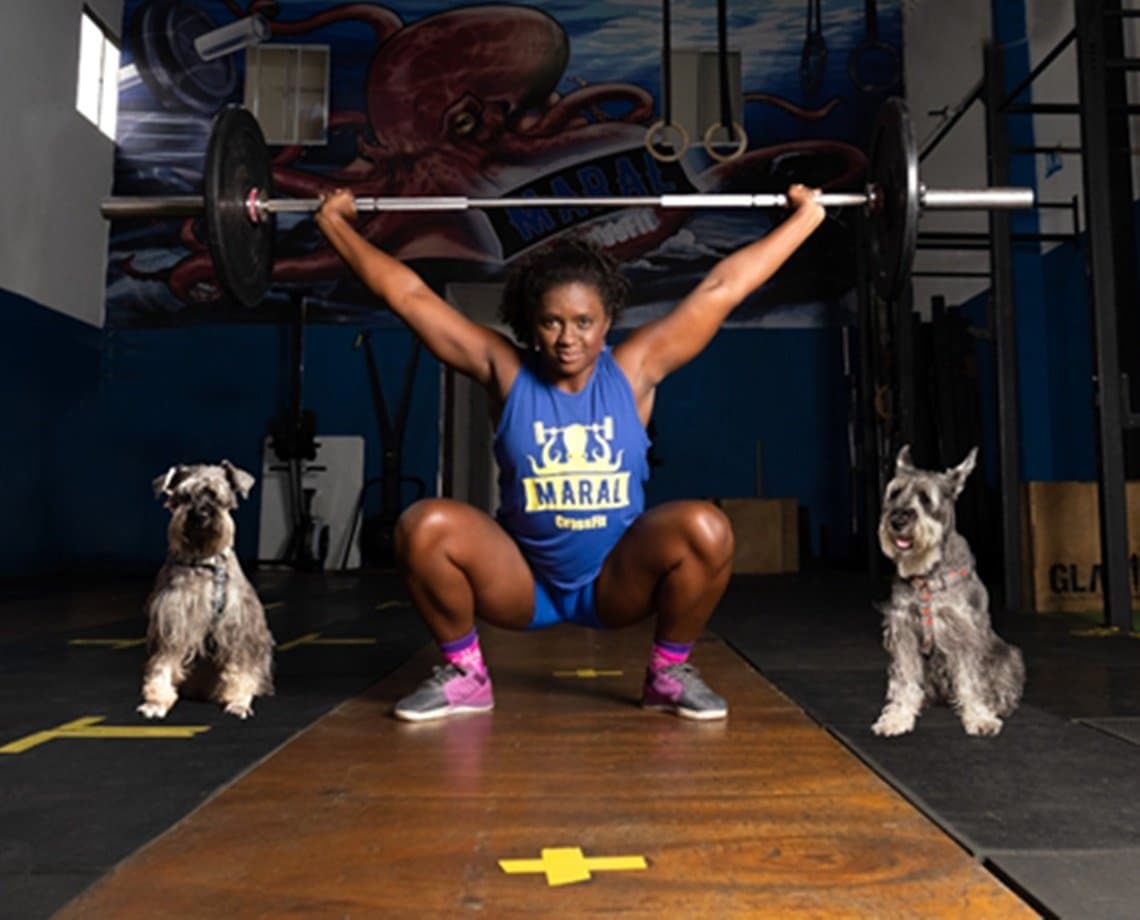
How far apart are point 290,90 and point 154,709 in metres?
6.25

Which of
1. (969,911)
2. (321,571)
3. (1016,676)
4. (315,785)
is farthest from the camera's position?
(321,571)

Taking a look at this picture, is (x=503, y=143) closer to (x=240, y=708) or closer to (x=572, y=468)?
(x=572, y=468)

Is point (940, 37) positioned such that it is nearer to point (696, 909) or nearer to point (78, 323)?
point (78, 323)

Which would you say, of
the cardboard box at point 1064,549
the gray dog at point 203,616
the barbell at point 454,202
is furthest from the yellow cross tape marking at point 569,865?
the cardboard box at point 1064,549

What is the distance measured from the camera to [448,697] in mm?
1754

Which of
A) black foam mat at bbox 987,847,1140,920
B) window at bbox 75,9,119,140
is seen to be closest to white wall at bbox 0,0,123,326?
window at bbox 75,9,119,140

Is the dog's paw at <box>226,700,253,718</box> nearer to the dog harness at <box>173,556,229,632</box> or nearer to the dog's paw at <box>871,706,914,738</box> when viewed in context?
the dog harness at <box>173,556,229,632</box>

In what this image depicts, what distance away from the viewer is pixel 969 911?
871 millimetres

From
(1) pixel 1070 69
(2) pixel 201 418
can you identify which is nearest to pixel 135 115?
(2) pixel 201 418

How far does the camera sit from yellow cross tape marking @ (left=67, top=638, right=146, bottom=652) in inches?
107

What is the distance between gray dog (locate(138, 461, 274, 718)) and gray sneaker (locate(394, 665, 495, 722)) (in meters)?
0.34

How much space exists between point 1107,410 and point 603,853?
278 cm

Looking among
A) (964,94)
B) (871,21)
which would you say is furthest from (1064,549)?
(871,21)

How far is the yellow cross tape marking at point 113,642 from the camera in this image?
107 inches
